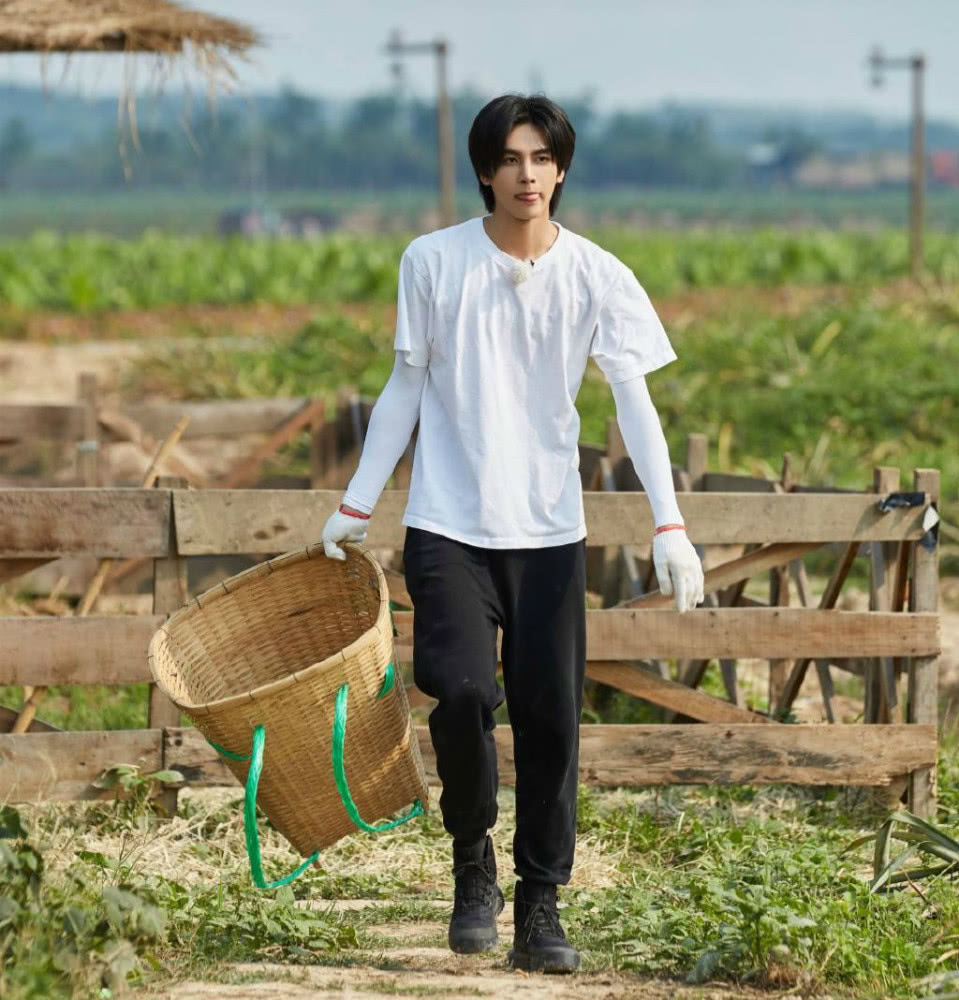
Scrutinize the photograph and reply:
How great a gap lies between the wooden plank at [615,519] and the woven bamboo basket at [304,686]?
1.97 feet

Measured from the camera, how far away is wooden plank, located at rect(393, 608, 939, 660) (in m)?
5.31

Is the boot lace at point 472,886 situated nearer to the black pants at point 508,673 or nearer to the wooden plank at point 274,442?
Answer: the black pants at point 508,673

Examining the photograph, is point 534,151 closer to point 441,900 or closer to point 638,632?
point 638,632

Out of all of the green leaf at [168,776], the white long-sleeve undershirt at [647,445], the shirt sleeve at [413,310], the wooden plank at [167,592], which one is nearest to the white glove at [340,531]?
the shirt sleeve at [413,310]

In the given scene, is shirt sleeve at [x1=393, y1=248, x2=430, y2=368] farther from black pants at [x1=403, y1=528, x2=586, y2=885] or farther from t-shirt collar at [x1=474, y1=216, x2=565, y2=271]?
black pants at [x1=403, y1=528, x2=586, y2=885]

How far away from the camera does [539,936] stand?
12.7 feet

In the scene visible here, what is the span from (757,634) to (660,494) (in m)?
1.54

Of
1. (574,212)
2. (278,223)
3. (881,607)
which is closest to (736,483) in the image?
(881,607)

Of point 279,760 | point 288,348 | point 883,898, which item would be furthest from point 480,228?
point 288,348

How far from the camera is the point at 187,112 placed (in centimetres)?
661

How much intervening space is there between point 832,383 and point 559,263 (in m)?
9.65

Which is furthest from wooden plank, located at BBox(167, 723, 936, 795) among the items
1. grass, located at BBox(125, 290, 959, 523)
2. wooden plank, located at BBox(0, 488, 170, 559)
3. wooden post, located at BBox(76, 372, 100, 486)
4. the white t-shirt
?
grass, located at BBox(125, 290, 959, 523)

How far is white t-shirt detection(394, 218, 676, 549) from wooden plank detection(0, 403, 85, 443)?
5.48m

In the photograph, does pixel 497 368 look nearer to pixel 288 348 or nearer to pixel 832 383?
pixel 832 383
